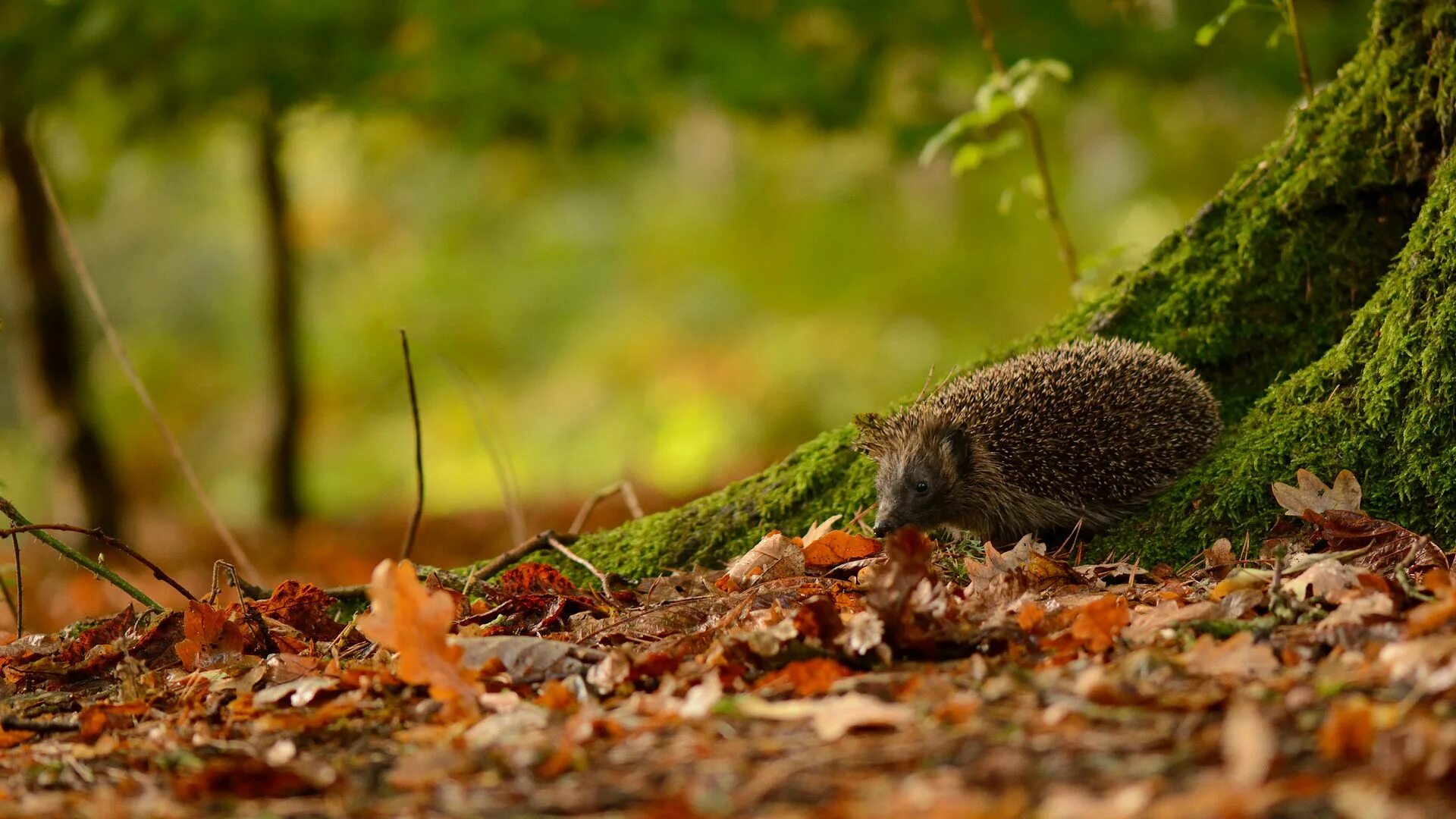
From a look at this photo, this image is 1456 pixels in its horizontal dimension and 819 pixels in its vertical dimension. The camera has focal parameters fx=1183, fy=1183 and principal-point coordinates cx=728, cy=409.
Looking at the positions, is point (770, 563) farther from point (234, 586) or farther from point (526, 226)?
point (526, 226)

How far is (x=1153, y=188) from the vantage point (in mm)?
14586

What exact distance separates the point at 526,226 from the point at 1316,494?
59.5 ft

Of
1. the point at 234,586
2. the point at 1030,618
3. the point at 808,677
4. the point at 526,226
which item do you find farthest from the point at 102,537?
the point at 526,226

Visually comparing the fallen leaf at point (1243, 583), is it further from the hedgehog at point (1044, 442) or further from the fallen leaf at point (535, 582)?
the fallen leaf at point (535, 582)

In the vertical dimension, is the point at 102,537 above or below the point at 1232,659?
above

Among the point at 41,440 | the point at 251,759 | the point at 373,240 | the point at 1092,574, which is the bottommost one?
the point at 1092,574

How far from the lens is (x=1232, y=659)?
102 inches

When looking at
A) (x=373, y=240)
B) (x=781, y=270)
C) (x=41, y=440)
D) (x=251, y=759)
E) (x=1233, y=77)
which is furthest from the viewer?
(x=373, y=240)

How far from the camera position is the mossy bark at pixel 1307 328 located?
393 cm

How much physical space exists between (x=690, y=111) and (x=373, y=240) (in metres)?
9.87

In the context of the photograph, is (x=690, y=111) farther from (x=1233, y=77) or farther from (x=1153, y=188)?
(x=1153, y=188)

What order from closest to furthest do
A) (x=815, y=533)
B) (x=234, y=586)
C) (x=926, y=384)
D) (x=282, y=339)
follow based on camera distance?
(x=234, y=586), (x=815, y=533), (x=926, y=384), (x=282, y=339)

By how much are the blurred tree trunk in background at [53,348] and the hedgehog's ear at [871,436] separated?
8482 mm

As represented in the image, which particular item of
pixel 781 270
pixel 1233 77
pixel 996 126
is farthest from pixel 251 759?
pixel 781 270
